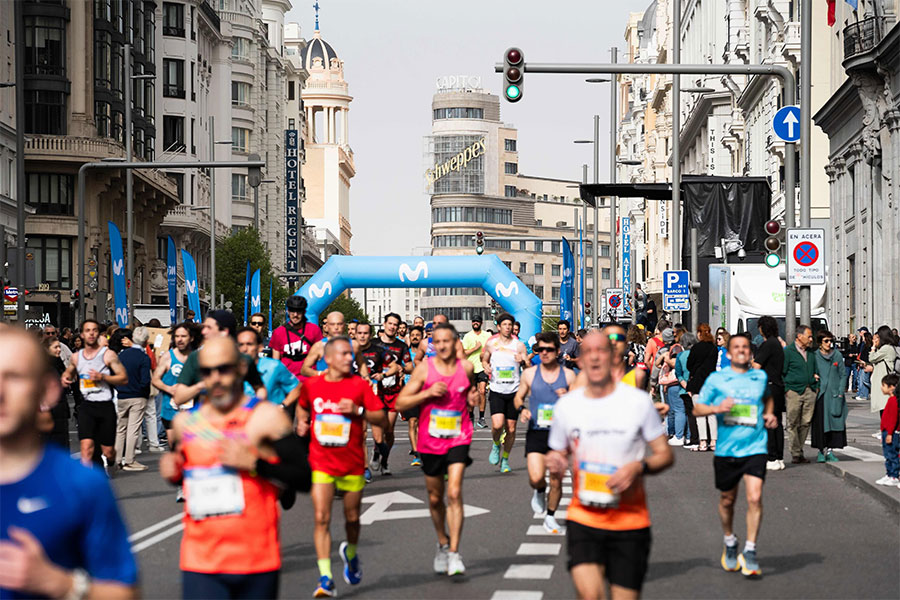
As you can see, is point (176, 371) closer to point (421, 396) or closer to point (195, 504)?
point (421, 396)

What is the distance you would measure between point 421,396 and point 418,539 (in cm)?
235

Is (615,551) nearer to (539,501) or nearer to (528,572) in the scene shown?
(528,572)

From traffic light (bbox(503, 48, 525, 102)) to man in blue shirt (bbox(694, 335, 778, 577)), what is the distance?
31.9 ft

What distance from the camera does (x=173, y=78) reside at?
8425 centimetres

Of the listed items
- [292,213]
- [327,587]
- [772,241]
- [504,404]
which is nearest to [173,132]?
[292,213]

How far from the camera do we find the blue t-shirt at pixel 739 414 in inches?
437

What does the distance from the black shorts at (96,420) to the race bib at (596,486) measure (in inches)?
387

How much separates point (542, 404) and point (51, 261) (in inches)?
2012

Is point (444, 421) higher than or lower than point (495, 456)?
higher

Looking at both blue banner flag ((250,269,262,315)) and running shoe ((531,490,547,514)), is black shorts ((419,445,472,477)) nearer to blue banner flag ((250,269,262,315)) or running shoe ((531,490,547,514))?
running shoe ((531,490,547,514))

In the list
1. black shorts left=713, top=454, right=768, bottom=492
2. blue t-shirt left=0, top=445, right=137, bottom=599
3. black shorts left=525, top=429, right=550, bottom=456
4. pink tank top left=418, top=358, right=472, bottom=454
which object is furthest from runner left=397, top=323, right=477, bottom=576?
blue t-shirt left=0, top=445, right=137, bottom=599

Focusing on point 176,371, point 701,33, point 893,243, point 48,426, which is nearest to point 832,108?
point 893,243

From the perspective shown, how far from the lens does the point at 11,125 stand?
5469 centimetres

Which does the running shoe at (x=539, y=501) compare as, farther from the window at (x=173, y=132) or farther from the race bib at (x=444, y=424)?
the window at (x=173, y=132)
